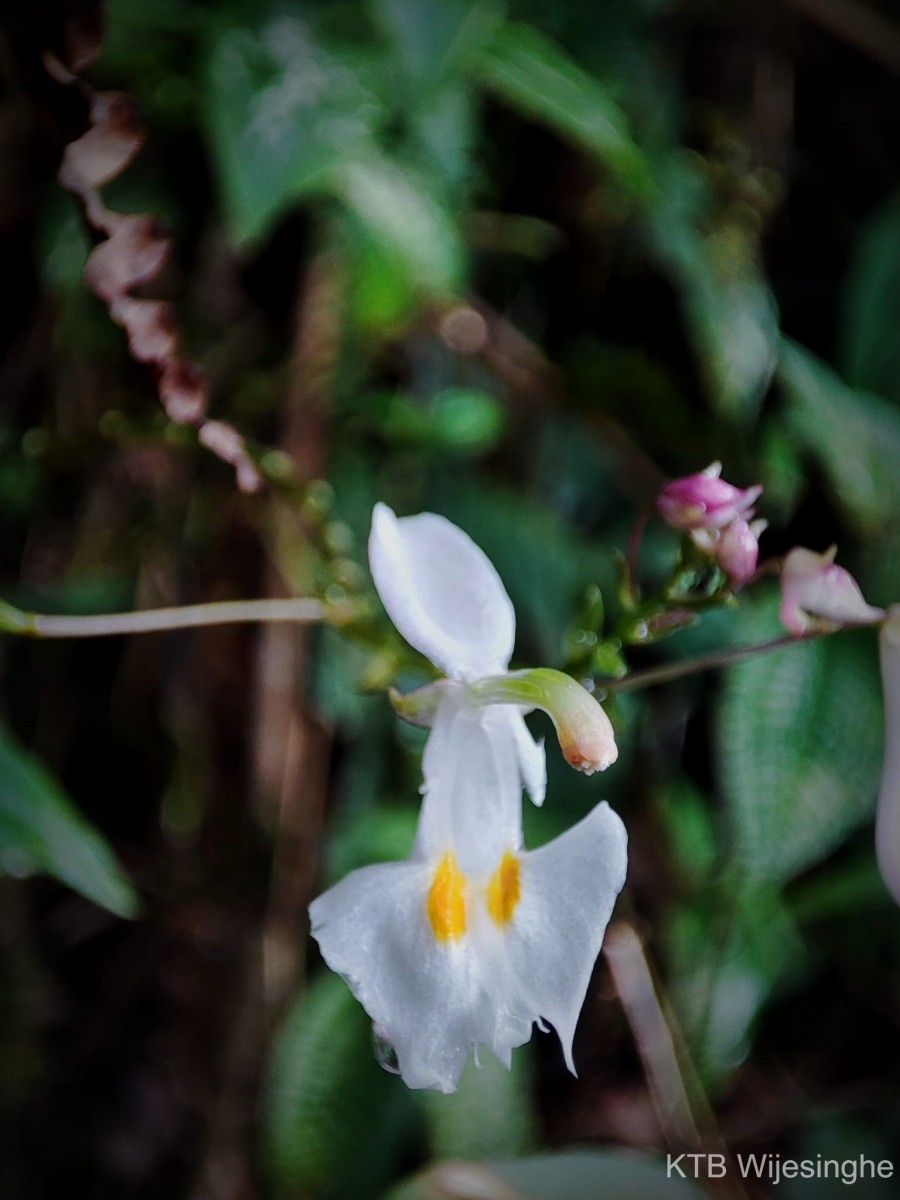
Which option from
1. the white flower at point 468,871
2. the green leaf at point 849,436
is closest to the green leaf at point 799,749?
the green leaf at point 849,436

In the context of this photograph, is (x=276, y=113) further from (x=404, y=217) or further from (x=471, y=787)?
(x=471, y=787)

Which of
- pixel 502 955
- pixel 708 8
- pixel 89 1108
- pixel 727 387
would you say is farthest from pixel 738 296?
pixel 89 1108

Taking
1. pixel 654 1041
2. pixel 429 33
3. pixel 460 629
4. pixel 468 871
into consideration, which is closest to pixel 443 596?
pixel 460 629

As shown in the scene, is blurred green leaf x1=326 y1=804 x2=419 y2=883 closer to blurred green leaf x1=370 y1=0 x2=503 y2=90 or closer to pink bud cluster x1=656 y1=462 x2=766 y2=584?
pink bud cluster x1=656 y1=462 x2=766 y2=584

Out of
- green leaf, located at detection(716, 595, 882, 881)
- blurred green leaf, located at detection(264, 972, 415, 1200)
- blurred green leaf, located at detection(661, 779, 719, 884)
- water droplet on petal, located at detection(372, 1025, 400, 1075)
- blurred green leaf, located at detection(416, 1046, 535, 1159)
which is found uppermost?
water droplet on petal, located at detection(372, 1025, 400, 1075)

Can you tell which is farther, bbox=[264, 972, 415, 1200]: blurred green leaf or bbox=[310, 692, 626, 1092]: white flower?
bbox=[264, 972, 415, 1200]: blurred green leaf

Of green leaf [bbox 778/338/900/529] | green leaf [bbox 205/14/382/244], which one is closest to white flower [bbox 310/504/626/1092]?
green leaf [bbox 205/14/382/244]

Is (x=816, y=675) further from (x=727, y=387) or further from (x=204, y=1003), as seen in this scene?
(x=204, y=1003)

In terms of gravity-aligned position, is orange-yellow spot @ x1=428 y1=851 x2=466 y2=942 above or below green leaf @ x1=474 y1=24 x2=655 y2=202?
below
